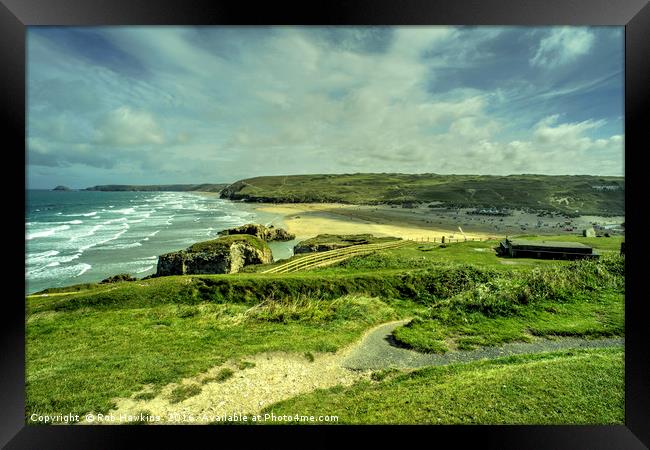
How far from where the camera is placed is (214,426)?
11.6ft

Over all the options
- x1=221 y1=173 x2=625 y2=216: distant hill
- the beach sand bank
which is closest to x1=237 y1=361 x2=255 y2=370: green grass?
the beach sand bank

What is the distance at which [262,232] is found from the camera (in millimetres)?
16359

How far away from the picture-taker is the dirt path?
3.76 metres

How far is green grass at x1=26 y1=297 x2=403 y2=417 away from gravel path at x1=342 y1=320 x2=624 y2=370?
1.54 feet

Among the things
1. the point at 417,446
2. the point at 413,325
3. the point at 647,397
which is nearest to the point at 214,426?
the point at 417,446

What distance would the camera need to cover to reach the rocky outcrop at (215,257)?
34.1ft

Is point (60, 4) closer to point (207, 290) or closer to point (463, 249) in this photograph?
point (207, 290)

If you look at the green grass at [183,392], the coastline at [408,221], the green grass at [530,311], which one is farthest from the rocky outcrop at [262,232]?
the green grass at [530,311]

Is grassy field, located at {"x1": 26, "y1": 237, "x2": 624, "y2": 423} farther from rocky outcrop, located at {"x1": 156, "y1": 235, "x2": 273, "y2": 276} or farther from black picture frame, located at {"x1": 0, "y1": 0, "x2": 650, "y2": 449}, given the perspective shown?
rocky outcrop, located at {"x1": 156, "y1": 235, "x2": 273, "y2": 276}

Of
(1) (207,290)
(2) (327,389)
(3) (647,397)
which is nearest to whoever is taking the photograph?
(3) (647,397)

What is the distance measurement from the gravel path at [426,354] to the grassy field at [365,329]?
200mm

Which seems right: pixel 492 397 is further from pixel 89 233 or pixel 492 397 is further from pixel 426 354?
pixel 89 233

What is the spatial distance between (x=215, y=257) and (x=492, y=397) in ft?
33.3

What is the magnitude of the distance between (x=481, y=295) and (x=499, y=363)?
227 cm
